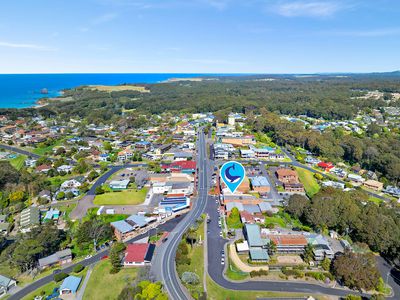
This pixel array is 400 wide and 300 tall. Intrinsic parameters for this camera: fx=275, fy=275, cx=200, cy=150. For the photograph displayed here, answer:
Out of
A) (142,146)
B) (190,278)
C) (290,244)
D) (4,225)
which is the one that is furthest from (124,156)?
(290,244)

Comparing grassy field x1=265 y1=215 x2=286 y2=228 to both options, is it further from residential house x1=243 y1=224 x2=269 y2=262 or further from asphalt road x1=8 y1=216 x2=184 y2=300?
asphalt road x1=8 y1=216 x2=184 y2=300

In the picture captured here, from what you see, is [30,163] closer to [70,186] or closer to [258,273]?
[70,186]

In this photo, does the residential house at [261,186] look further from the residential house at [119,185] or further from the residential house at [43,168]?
the residential house at [43,168]

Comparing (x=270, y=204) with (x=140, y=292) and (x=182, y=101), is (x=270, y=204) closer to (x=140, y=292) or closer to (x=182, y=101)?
(x=140, y=292)

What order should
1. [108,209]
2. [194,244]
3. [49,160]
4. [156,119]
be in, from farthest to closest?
[156,119] → [49,160] → [108,209] → [194,244]

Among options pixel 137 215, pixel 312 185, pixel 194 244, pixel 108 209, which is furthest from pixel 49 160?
pixel 312 185

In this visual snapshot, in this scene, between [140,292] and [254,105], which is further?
[254,105]
